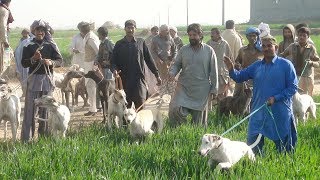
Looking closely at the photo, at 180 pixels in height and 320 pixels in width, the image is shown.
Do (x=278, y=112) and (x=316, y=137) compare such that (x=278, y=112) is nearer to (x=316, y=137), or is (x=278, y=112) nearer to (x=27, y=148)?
(x=316, y=137)

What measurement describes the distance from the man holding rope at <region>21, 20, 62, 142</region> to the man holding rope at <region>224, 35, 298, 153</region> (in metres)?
2.88

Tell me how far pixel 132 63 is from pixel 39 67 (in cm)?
150

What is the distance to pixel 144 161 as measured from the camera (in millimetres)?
5469

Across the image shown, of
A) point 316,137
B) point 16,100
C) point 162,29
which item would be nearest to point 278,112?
point 316,137

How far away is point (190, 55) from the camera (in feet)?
24.8

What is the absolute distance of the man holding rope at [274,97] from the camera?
5.62 metres

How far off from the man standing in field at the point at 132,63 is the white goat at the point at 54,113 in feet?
4.15

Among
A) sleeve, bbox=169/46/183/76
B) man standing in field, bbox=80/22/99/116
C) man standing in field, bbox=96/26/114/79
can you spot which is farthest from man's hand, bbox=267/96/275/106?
man standing in field, bbox=80/22/99/116

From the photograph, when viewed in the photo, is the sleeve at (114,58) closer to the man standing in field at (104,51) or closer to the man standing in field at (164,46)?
the man standing in field at (104,51)

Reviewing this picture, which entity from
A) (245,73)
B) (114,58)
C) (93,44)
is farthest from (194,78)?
(93,44)

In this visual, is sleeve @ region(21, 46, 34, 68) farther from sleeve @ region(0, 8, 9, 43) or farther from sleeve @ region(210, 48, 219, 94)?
sleeve @ region(210, 48, 219, 94)

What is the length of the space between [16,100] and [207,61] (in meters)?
3.03

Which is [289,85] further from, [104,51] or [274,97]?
[104,51]

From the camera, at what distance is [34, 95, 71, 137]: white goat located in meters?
7.18
